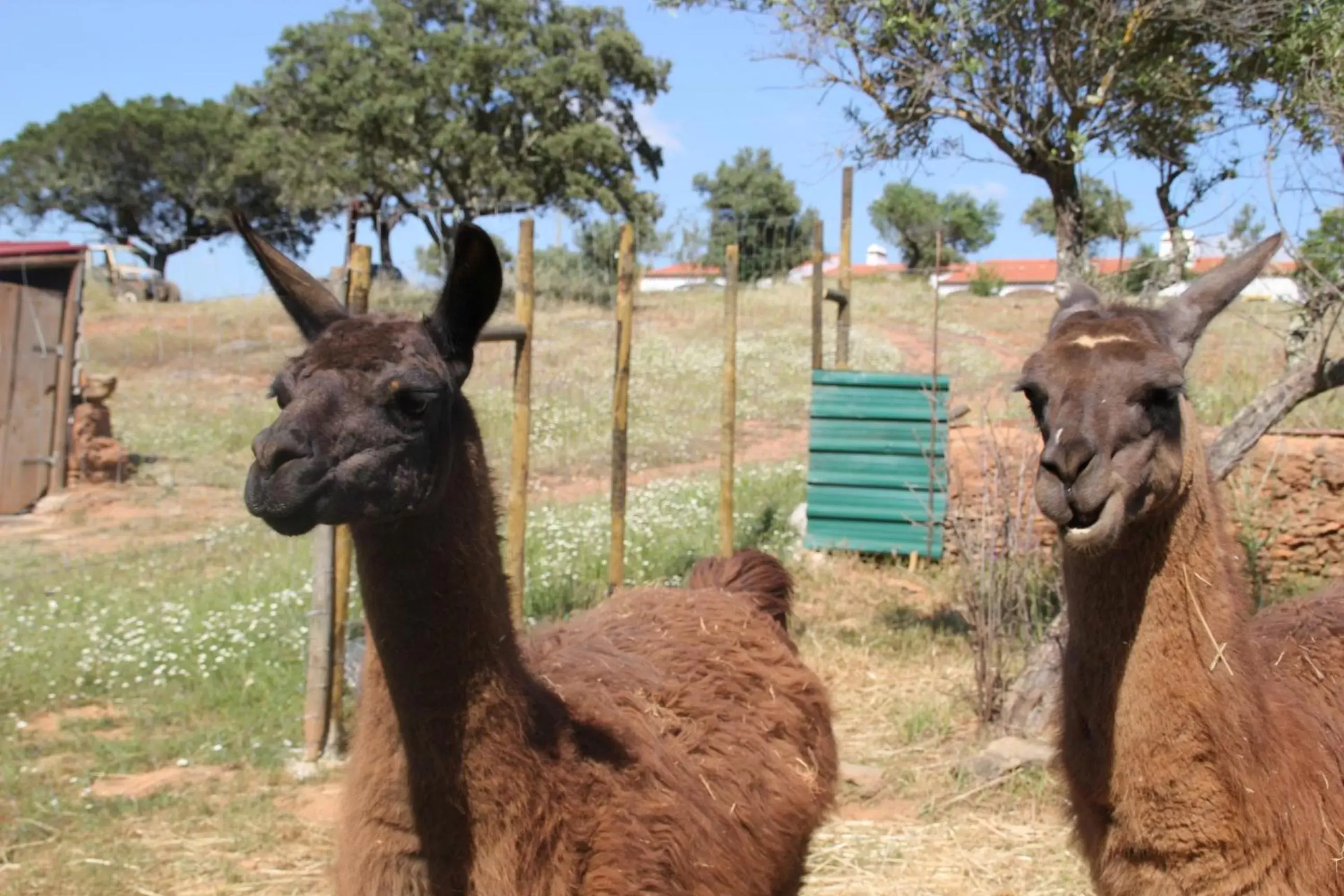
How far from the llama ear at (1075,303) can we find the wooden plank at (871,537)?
6.74m

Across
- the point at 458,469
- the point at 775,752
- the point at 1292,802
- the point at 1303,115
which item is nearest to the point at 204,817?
the point at 775,752

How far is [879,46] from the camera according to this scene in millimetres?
7574

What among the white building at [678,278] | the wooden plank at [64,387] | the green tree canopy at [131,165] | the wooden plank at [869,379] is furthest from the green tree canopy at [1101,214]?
the green tree canopy at [131,165]

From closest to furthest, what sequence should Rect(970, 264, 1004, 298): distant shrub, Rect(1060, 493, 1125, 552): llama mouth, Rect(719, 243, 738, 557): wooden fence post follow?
1. Rect(1060, 493, 1125, 552): llama mouth
2. Rect(719, 243, 738, 557): wooden fence post
3. Rect(970, 264, 1004, 298): distant shrub

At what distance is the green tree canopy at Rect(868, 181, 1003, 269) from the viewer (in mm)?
43875

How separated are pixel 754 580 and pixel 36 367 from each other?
12.4 m

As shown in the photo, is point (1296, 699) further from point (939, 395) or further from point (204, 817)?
point (939, 395)

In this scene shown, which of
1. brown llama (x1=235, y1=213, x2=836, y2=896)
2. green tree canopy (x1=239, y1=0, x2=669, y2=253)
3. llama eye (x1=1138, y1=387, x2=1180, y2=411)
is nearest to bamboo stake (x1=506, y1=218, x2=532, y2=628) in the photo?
brown llama (x1=235, y1=213, x2=836, y2=896)

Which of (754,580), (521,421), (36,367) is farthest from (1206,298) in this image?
(36,367)

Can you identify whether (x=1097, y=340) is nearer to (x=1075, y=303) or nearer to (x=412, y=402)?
(x=1075, y=303)

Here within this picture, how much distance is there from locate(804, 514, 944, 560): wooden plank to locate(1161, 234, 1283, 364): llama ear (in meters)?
7.15

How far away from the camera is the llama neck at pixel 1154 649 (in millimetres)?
3012

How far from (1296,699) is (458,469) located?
102 inches

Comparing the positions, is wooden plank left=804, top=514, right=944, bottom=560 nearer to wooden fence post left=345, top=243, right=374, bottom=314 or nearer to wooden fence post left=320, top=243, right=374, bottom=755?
wooden fence post left=320, top=243, right=374, bottom=755
